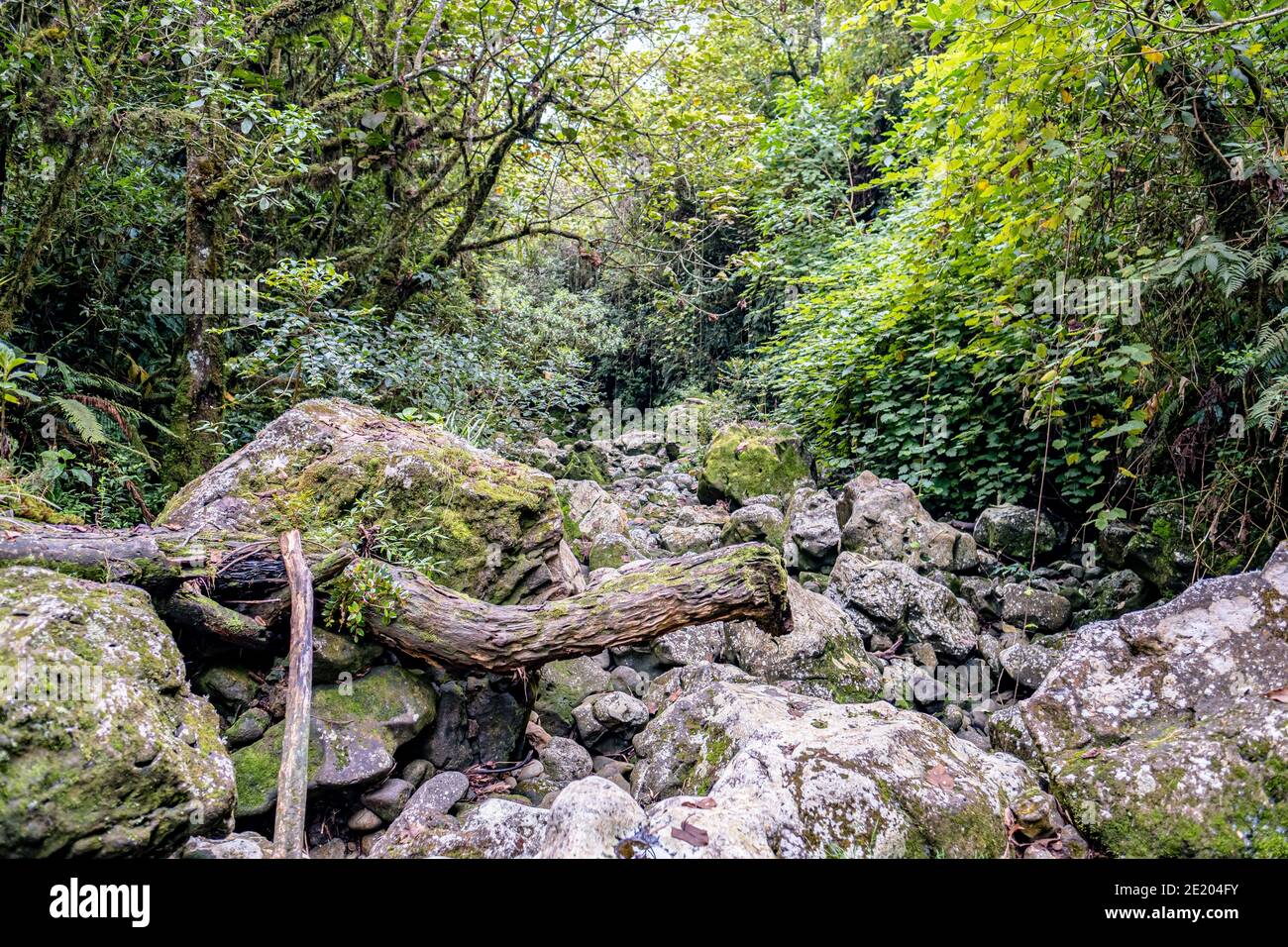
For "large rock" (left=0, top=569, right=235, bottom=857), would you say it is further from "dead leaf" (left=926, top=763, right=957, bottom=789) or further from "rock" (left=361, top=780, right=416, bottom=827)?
"dead leaf" (left=926, top=763, right=957, bottom=789)

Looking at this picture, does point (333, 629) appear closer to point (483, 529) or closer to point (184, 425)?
point (483, 529)

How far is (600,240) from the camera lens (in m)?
7.29

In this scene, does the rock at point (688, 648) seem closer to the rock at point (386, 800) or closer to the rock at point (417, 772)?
the rock at point (417, 772)

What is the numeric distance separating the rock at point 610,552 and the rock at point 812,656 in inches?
52.4

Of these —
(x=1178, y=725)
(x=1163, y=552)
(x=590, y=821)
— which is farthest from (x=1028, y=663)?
(x=590, y=821)

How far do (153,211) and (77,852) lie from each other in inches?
218

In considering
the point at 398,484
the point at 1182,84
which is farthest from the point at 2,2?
the point at 1182,84

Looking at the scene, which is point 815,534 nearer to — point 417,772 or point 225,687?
point 417,772

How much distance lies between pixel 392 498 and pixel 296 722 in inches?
63.1

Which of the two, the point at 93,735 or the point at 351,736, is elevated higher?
the point at 93,735

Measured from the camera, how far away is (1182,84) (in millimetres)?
3631

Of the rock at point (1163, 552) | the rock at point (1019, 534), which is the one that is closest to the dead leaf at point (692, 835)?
the rock at point (1163, 552)

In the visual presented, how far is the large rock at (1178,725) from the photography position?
218cm

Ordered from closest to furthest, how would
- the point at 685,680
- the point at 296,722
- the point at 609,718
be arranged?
the point at 296,722
the point at 609,718
the point at 685,680
